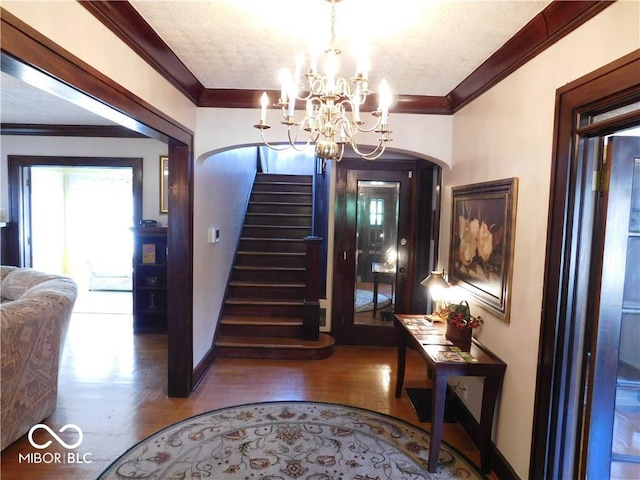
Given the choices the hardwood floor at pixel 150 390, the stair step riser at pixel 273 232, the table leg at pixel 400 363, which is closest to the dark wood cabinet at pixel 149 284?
the hardwood floor at pixel 150 390

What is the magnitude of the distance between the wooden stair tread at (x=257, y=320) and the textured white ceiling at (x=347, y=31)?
2.60 meters

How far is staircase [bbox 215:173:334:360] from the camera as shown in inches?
155

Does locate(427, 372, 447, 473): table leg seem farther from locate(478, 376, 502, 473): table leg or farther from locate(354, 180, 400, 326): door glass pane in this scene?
locate(354, 180, 400, 326): door glass pane

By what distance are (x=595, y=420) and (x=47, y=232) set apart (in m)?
8.12

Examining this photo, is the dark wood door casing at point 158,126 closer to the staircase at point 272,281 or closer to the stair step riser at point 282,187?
the staircase at point 272,281

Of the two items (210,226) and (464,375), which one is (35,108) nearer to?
(210,226)

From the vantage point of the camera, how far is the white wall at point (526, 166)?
157 cm

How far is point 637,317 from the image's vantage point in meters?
1.58

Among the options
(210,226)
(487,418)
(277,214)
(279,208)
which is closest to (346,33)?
(210,226)

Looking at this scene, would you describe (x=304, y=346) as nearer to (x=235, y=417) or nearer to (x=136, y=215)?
(x=235, y=417)

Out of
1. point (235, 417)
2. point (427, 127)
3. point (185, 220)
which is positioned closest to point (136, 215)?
point (185, 220)

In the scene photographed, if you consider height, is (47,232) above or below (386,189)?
below

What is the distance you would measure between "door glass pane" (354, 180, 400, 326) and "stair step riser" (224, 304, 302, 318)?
0.74 m

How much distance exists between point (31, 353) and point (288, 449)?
70.1 inches
